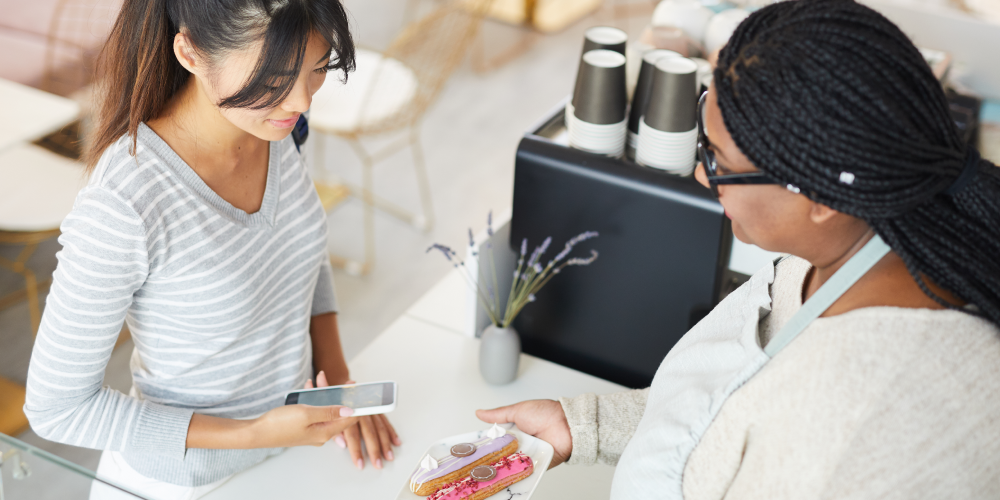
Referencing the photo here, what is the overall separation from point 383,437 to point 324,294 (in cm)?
30

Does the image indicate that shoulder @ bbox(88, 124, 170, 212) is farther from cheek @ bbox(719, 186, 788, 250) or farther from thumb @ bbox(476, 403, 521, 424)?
cheek @ bbox(719, 186, 788, 250)

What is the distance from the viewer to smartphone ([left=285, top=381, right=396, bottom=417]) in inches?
43.9

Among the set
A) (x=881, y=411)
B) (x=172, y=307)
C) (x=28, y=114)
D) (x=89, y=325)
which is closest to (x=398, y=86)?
(x=28, y=114)

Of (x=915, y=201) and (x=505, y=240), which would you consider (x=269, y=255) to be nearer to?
(x=505, y=240)

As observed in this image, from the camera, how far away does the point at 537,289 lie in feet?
5.08

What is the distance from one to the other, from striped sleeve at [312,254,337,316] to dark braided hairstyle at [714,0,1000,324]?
86 centimetres

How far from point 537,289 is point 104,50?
0.85 m

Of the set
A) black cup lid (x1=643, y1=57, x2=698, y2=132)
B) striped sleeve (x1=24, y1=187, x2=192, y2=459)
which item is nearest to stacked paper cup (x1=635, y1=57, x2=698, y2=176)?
black cup lid (x1=643, y1=57, x2=698, y2=132)

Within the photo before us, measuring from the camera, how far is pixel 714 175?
809mm

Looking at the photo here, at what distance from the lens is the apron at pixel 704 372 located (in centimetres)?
78

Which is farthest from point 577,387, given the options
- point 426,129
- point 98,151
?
point 426,129

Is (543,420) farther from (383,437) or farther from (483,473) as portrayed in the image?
(383,437)

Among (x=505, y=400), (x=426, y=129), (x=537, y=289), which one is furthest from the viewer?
(x=426, y=129)

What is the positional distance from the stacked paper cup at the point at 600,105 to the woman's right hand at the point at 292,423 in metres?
0.66
